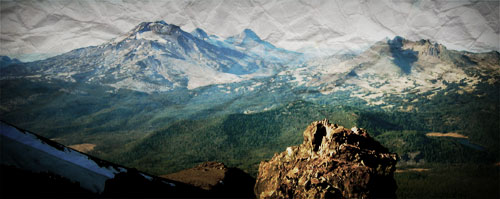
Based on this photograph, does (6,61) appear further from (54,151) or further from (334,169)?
A: (54,151)

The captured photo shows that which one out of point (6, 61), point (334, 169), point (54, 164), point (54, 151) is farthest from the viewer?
point (6, 61)

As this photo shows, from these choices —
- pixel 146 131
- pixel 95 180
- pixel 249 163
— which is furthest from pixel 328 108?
pixel 95 180

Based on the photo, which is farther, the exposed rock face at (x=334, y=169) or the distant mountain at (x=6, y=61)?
the distant mountain at (x=6, y=61)

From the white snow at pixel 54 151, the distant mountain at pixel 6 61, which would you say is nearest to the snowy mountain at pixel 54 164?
the white snow at pixel 54 151

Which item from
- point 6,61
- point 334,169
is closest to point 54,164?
point 334,169

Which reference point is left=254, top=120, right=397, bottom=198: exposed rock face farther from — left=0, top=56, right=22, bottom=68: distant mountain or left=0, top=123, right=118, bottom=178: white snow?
left=0, top=56, right=22, bottom=68: distant mountain

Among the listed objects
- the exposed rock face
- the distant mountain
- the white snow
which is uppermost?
the distant mountain

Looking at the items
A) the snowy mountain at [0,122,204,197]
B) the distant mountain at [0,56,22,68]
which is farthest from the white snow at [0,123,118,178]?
the distant mountain at [0,56,22,68]

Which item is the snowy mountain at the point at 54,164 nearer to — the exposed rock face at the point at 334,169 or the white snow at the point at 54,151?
the white snow at the point at 54,151
